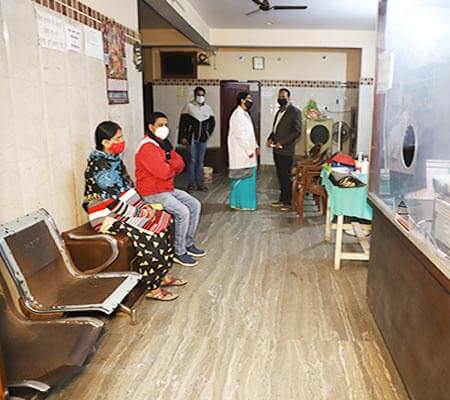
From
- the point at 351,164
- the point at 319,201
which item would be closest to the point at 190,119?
the point at 319,201

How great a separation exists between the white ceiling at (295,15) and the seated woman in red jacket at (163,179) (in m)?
2.78

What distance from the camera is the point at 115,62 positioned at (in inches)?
147

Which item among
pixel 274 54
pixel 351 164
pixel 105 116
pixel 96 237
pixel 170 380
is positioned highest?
pixel 274 54

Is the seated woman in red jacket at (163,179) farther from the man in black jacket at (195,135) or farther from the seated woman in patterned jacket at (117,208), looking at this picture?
the man in black jacket at (195,135)

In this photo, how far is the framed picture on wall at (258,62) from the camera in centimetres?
854

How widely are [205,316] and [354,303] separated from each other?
104cm

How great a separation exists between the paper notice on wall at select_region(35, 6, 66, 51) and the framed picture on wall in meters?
6.08

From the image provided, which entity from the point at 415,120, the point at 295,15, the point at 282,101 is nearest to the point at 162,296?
the point at 415,120

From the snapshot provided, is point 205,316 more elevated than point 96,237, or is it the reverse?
point 96,237

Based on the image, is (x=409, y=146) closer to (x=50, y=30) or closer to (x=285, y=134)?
(x=50, y=30)

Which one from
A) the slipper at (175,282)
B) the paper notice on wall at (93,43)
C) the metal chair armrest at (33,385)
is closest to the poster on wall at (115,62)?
the paper notice on wall at (93,43)

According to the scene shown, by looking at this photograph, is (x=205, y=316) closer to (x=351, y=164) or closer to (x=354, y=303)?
(x=354, y=303)

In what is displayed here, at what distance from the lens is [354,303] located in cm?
313

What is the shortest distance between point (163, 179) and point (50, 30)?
4.38 ft
